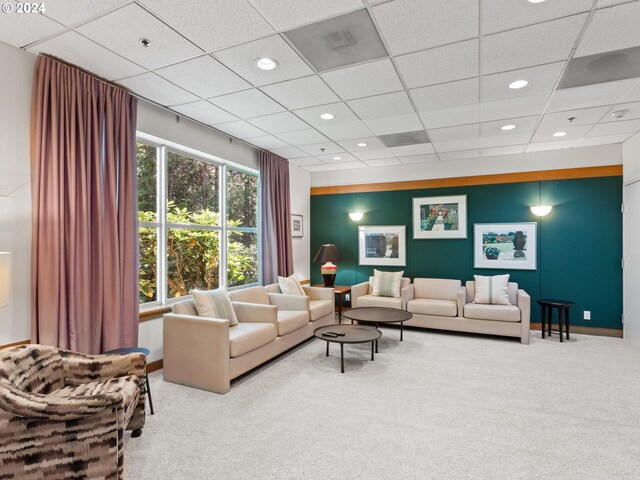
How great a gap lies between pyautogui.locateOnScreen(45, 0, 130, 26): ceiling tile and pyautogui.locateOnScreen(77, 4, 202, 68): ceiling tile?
5 centimetres

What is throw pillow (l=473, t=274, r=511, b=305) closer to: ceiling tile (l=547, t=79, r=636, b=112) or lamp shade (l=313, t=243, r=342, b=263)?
lamp shade (l=313, t=243, r=342, b=263)

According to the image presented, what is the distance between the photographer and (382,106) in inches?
147

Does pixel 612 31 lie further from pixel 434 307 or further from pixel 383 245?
pixel 383 245

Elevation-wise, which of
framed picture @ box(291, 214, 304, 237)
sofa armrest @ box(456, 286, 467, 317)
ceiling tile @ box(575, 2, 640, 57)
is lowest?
sofa armrest @ box(456, 286, 467, 317)

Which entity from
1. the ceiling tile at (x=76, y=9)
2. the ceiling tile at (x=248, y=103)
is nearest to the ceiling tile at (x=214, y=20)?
the ceiling tile at (x=76, y=9)

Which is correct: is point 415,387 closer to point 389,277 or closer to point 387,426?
point 387,426

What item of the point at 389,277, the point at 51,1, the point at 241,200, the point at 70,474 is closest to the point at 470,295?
the point at 389,277

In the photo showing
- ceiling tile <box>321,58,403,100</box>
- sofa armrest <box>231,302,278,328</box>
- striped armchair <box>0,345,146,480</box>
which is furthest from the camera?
sofa armrest <box>231,302,278,328</box>

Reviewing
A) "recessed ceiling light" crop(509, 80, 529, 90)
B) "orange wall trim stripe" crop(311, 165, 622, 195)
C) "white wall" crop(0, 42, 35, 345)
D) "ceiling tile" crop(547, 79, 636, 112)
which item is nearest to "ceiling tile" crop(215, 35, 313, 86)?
"white wall" crop(0, 42, 35, 345)

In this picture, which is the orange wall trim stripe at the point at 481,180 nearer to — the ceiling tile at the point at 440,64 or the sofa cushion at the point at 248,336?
the ceiling tile at the point at 440,64

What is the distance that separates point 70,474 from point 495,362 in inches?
156

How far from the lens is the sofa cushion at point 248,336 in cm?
332

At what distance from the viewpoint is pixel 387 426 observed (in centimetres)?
261

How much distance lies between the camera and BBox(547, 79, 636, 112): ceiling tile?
3.25 m
